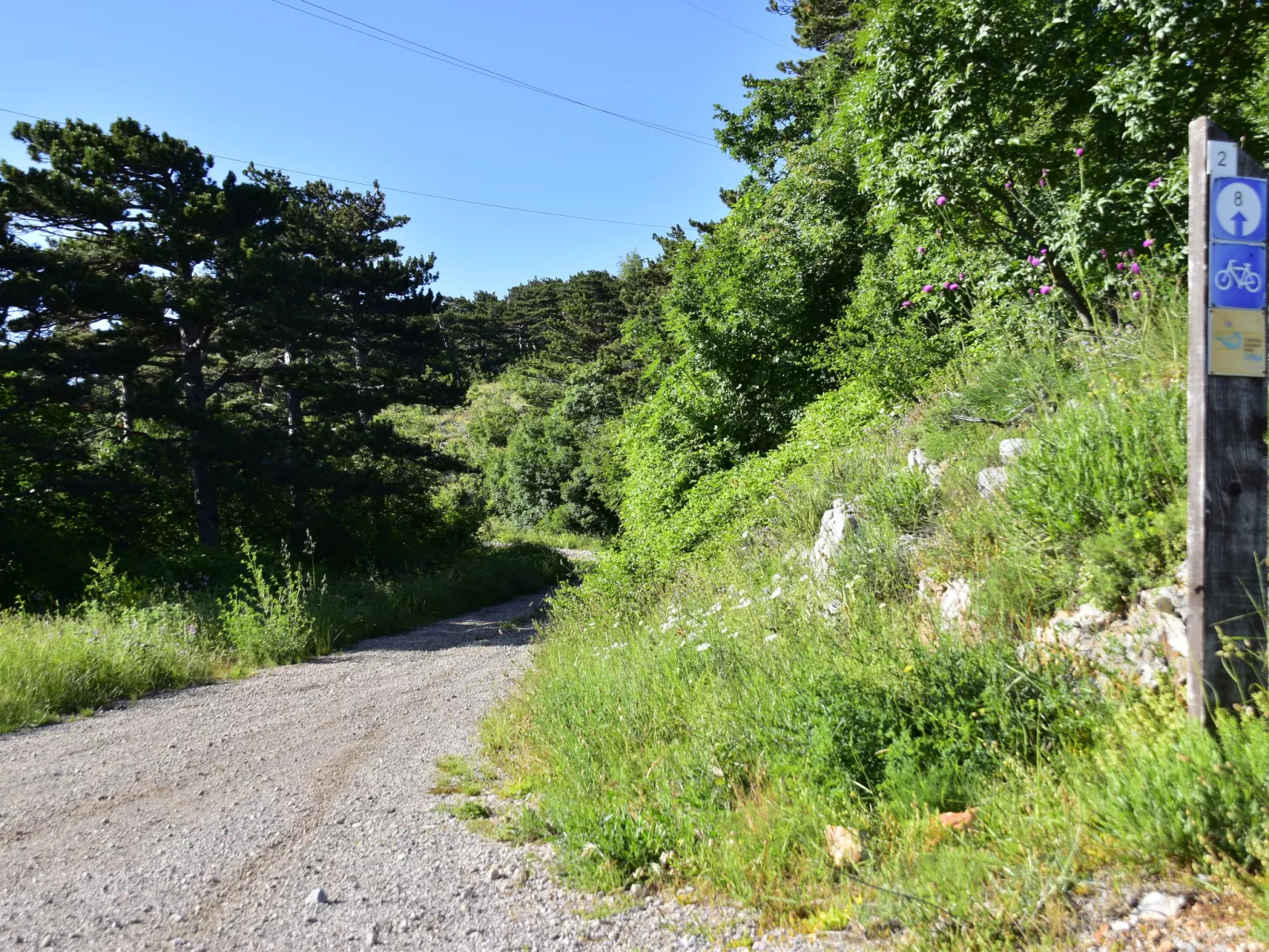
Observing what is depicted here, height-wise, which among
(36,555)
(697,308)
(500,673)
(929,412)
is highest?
(697,308)

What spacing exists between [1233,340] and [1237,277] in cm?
23

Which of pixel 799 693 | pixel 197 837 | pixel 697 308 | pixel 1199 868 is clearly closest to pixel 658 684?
pixel 799 693

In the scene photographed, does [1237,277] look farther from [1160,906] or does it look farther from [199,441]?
[199,441]

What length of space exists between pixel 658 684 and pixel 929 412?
13.3 feet

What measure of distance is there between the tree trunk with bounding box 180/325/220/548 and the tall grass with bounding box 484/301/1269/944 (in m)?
14.9

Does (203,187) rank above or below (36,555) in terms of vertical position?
above

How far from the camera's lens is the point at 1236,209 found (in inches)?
118

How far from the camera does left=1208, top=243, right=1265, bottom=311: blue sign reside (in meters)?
2.99

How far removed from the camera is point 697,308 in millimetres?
15789

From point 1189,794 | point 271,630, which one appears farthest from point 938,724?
point 271,630

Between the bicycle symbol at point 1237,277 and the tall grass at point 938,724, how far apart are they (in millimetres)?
1154

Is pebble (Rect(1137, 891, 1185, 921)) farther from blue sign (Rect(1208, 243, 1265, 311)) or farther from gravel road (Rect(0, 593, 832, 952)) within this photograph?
blue sign (Rect(1208, 243, 1265, 311))

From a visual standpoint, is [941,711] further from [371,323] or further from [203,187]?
[371,323]

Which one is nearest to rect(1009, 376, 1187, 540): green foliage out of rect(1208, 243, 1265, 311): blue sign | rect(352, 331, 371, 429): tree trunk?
rect(1208, 243, 1265, 311): blue sign
